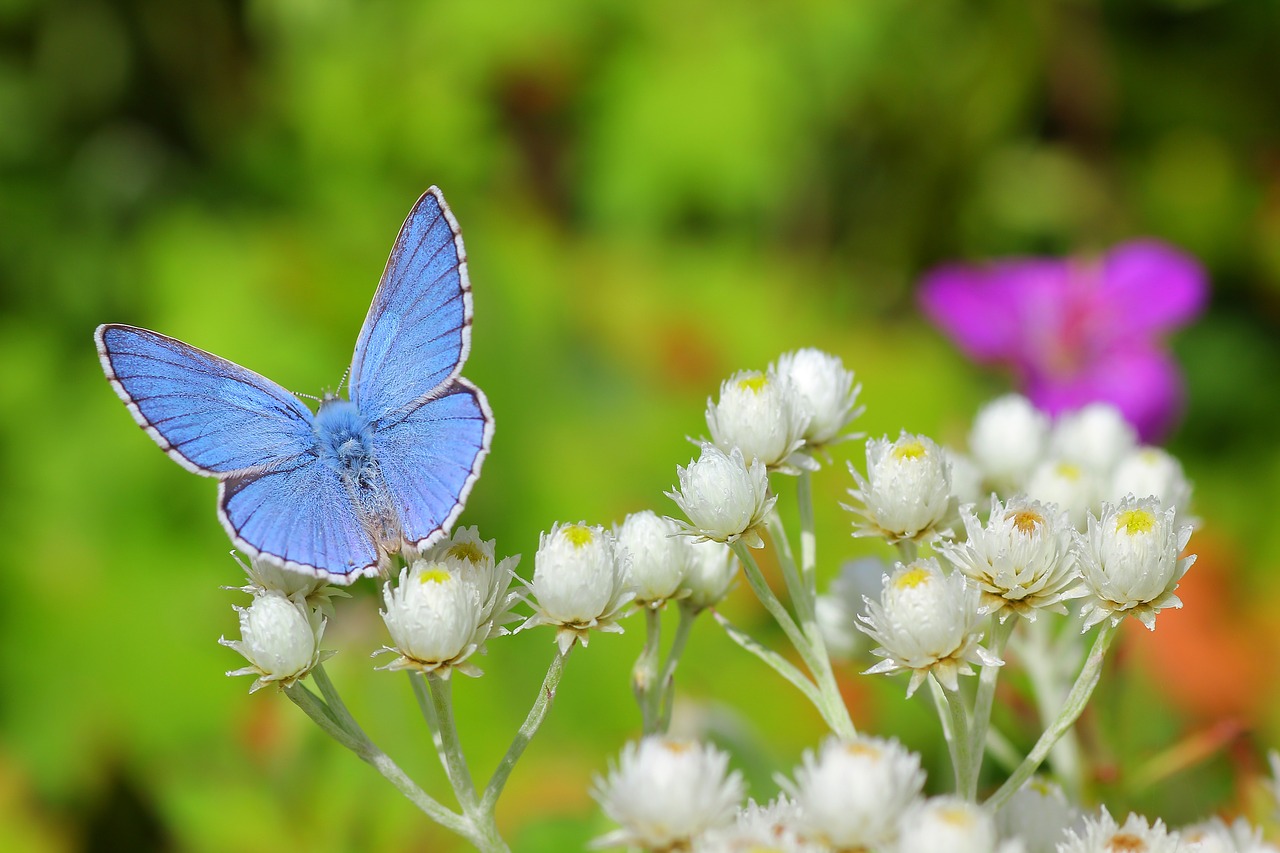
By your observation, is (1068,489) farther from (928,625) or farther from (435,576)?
(435,576)

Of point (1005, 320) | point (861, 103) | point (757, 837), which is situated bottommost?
point (757, 837)

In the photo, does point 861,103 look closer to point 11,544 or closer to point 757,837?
point 11,544

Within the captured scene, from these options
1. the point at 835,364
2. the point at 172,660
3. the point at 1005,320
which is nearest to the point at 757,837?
the point at 835,364

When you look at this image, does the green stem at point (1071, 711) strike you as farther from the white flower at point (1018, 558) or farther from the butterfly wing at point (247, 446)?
the butterfly wing at point (247, 446)

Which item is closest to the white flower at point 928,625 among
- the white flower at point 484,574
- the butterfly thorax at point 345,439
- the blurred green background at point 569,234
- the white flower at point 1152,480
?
the white flower at point 484,574

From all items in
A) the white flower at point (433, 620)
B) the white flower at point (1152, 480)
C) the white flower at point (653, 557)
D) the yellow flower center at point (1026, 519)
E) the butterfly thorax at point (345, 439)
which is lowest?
the white flower at point (433, 620)

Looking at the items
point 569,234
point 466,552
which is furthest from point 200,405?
point 569,234
